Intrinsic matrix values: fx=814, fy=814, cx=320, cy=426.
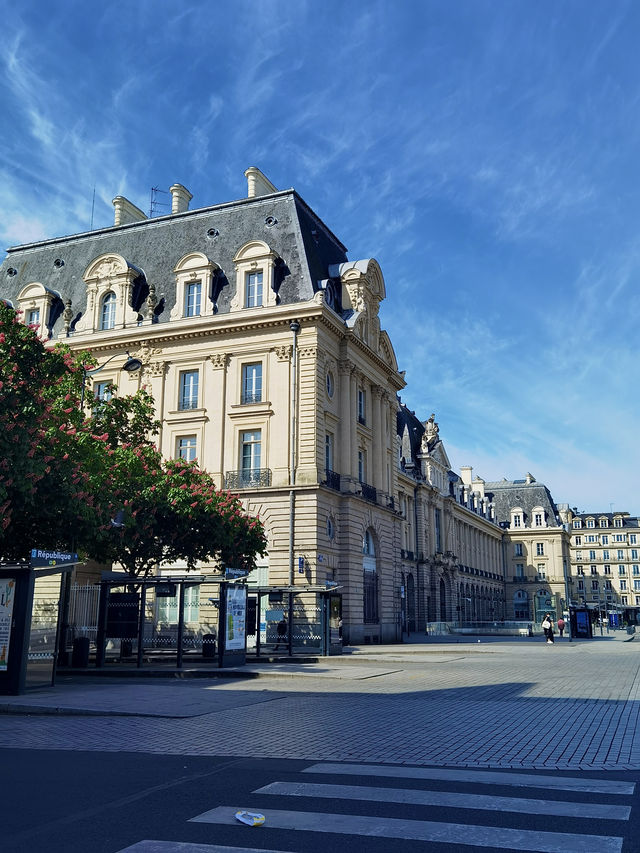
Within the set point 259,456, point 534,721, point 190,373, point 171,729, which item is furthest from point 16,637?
point 190,373

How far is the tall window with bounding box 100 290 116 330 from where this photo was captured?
Result: 44781 mm

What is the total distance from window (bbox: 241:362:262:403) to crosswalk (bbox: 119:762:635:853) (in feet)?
107

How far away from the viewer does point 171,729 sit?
40.6 ft

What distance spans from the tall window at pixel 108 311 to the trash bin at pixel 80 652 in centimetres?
2442

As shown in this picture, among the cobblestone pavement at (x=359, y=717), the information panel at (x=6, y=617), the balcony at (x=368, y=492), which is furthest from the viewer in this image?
the balcony at (x=368, y=492)

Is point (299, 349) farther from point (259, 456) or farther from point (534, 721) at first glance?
point (534, 721)

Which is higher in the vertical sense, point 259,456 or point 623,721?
point 259,456

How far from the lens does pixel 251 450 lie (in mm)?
40531

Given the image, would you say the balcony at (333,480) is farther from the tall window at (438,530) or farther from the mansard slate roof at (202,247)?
the tall window at (438,530)

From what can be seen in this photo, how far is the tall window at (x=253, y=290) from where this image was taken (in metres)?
41.5

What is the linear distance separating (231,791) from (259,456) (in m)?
32.4

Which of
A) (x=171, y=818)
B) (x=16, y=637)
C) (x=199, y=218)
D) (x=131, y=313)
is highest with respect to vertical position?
(x=199, y=218)

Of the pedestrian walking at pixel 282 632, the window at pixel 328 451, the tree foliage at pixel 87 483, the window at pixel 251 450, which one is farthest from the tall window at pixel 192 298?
the pedestrian walking at pixel 282 632

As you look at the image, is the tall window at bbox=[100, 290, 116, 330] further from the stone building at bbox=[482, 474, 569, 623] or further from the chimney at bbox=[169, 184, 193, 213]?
the stone building at bbox=[482, 474, 569, 623]
